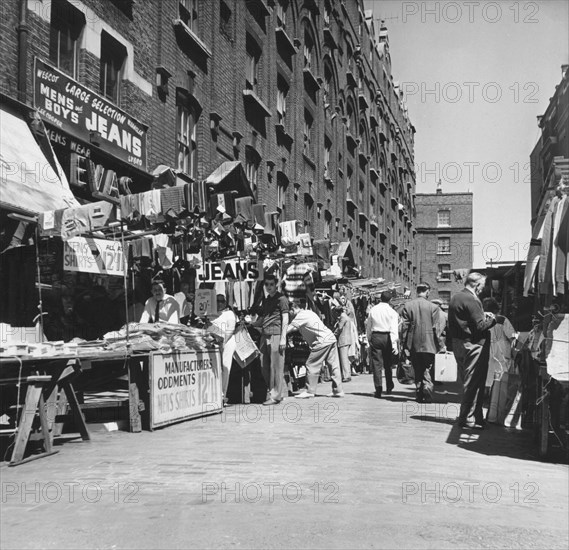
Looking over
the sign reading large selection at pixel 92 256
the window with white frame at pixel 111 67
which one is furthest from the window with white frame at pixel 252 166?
the sign reading large selection at pixel 92 256

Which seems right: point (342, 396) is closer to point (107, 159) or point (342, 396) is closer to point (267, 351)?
point (267, 351)

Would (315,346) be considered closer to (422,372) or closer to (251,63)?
(422,372)

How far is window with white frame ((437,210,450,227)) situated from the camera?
254 feet

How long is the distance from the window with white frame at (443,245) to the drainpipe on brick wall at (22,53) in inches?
2646

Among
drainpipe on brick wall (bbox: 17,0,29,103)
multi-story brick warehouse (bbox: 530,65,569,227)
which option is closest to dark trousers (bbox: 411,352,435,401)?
drainpipe on brick wall (bbox: 17,0,29,103)

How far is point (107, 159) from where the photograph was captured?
13.1 m

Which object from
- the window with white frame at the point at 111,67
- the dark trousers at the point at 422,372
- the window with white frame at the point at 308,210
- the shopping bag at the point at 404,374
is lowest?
the shopping bag at the point at 404,374

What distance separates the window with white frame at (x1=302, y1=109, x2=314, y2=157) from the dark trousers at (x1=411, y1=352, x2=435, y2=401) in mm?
19113

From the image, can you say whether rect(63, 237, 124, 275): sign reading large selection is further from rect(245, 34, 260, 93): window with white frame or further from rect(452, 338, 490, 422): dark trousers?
rect(245, 34, 260, 93): window with white frame

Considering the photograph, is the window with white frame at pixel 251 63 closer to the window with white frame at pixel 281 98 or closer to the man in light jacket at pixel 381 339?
the window with white frame at pixel 281 98

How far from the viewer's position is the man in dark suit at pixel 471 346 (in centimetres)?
898

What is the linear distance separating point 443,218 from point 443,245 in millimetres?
3341

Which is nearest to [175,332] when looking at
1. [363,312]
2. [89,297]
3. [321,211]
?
[89,297]

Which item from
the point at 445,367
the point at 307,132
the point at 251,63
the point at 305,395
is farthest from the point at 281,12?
the point at 305,395
